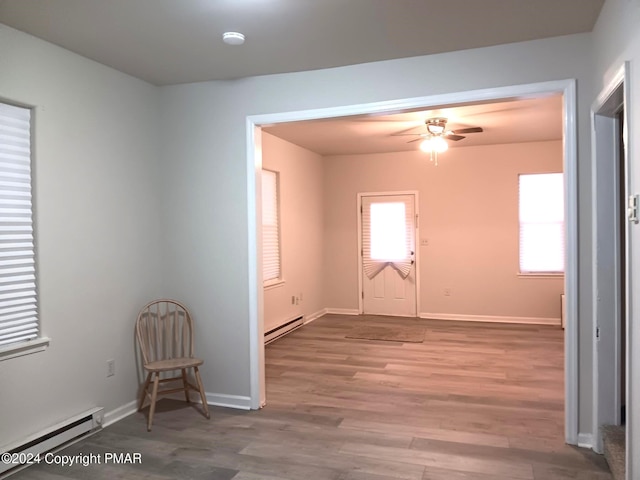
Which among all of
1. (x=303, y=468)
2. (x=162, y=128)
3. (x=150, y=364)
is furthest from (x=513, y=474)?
(x=162, y=128)

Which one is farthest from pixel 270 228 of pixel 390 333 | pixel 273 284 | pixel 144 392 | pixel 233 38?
pixel 233 38

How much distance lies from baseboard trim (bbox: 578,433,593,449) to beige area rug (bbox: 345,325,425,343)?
2.92m

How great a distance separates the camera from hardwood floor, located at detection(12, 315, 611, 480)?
2834 mm

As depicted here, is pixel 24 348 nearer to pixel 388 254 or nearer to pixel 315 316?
pixel 315 316

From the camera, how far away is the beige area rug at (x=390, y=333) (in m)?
6.12

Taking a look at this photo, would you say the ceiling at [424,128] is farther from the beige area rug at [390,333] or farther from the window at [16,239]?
the beige area rug at [390,333]

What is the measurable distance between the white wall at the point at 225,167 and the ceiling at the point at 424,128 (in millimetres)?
522

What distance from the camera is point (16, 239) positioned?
116 inches

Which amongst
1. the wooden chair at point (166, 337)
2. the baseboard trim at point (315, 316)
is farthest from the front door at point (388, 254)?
the wooden chair at point (166, 337)

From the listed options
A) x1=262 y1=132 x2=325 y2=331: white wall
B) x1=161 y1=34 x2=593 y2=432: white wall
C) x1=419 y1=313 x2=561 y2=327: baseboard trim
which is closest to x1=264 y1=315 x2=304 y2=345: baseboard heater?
x1=262 y1=132 x2=325 y2=331: white wall

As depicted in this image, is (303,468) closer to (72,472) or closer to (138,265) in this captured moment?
(72,472)

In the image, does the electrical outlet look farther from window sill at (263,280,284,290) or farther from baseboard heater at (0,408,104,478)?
window sill at (263,280,284,290)

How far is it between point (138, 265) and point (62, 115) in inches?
49.3

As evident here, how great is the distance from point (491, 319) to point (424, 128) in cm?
316
